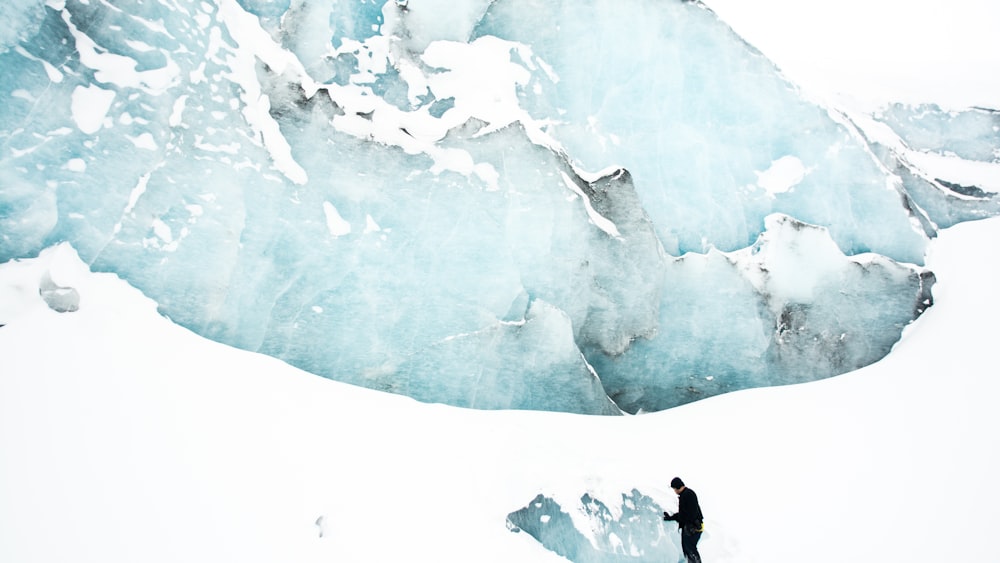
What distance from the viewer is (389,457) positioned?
12.8ft

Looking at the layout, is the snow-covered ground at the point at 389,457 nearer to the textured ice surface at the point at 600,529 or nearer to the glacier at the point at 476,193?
the textured ice surface at the point at 600,529

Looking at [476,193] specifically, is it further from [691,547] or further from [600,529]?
[691,547]

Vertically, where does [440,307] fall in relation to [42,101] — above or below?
below

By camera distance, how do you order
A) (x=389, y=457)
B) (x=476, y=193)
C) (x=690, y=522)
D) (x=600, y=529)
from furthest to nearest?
(x=476, y=193), (x=389, y=457), (x=600, y=529), (x=690, y=522)

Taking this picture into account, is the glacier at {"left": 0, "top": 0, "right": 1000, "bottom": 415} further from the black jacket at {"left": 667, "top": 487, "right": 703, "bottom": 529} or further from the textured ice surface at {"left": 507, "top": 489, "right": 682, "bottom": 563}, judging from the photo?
the black jacket at {"left": 667, "top": 487, "right": 703, "bottom": 529}

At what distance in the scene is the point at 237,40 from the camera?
4945 mm

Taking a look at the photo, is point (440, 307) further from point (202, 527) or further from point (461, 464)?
point (202, 527)

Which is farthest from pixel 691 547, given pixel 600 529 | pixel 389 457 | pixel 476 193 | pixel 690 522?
pixel 476 193

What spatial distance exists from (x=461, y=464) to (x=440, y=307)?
147cm

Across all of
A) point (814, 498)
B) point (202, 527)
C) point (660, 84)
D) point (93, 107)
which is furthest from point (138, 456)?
point (660, 84)

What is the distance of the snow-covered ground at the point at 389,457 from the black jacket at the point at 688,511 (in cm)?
40

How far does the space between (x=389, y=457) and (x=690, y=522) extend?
2080 millimetres

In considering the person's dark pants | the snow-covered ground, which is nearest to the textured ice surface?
the snow-covered ground

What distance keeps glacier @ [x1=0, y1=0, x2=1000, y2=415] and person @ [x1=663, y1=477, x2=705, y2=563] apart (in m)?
1.60
